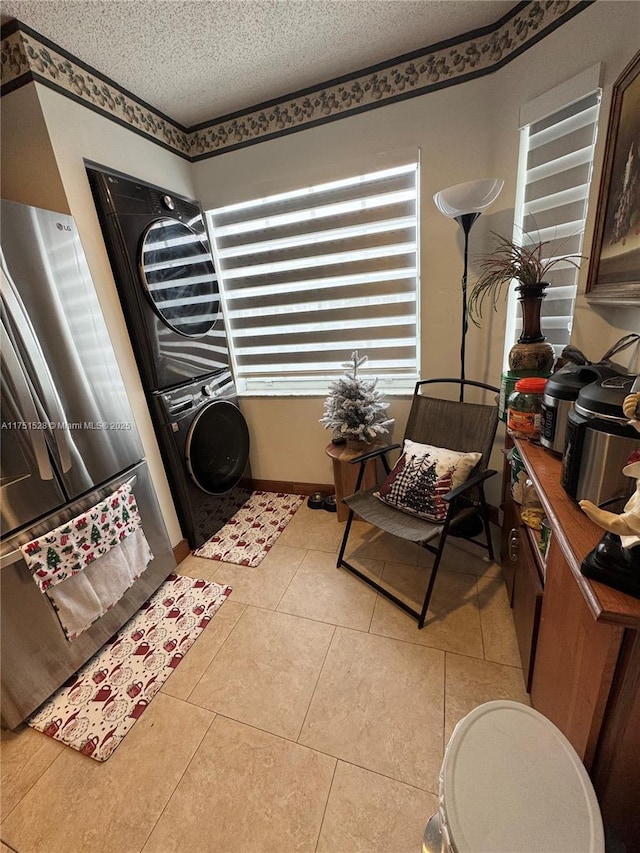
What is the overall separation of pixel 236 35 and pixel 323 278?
1.13 metres

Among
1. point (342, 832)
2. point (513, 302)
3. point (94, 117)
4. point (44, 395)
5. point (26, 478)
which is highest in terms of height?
point (94, 117)

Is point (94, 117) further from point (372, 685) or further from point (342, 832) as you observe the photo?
point (342, 832)

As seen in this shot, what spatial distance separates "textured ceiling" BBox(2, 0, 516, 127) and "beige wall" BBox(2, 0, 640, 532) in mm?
211

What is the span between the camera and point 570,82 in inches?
51.6

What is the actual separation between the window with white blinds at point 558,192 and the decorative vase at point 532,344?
0.79 ft

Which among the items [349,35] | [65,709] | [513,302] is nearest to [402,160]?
[349,35]

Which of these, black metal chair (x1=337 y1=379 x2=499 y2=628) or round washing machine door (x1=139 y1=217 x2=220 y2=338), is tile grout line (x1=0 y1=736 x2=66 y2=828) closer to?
black metal chair (x1=337 y1=379 x2=499 y2=628)

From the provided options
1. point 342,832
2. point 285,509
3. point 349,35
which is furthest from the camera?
point 285,509

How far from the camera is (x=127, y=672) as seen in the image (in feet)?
4.90

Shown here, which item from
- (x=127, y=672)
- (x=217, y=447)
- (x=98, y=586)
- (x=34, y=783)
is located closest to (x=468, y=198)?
(x=217, y=447)

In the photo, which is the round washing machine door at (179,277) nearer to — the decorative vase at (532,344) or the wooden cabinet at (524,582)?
the decorative vase at (532,344)

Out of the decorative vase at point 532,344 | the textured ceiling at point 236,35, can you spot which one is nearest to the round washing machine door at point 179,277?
the textured ceiling at point 236,35

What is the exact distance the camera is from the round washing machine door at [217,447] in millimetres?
2084

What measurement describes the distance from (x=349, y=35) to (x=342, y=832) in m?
3.07
